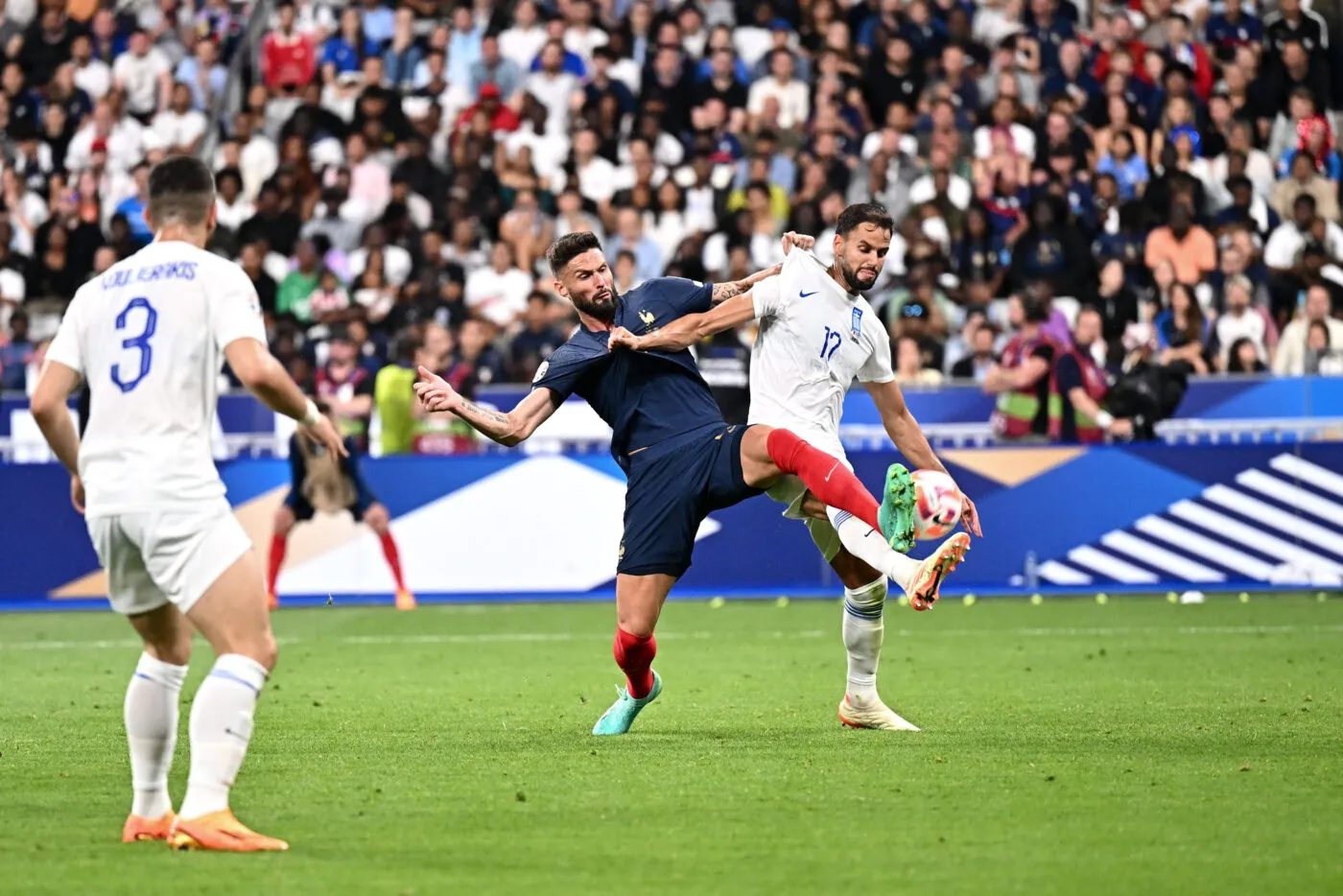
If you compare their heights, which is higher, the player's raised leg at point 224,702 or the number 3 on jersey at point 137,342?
the number 3 on jersey at point 137,342

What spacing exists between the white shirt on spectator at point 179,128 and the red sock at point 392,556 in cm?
933

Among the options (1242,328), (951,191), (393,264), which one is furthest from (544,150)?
(1242,328)

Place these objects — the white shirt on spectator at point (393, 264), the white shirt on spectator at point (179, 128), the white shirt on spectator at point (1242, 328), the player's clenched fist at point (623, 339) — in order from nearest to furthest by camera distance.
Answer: the player's clenched fist at point (623, 339) < the white shirt on spectator at point (1242, 328) < the white shirt on spectator at point (393, 264) < the white shirt on spectator at point (179, 128)

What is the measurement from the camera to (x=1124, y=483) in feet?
55.4

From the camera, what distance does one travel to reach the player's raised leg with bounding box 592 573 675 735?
8.89 m

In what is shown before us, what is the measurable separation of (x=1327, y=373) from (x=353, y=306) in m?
9.98

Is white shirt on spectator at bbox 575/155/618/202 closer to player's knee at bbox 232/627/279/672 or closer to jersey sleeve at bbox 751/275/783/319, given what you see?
jersey sleeve at bbox 751/275/783/319

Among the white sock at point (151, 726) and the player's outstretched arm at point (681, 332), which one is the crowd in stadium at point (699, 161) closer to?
the player's outstretched arm at point (681, 332)

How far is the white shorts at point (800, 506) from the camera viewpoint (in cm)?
878

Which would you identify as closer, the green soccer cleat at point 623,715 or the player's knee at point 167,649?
the player's knee at point 167,649

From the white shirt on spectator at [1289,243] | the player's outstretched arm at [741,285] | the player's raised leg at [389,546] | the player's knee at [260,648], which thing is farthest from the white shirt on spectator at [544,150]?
the player's knee at [260,648]

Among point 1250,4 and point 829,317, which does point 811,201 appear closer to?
point 1250,4

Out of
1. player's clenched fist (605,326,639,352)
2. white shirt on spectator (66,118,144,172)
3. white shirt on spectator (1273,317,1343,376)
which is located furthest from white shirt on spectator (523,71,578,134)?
player's clenched fist (605,326,639,352)

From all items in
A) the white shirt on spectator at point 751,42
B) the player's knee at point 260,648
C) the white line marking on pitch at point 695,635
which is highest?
the white shirt on spectator at point 751,42
